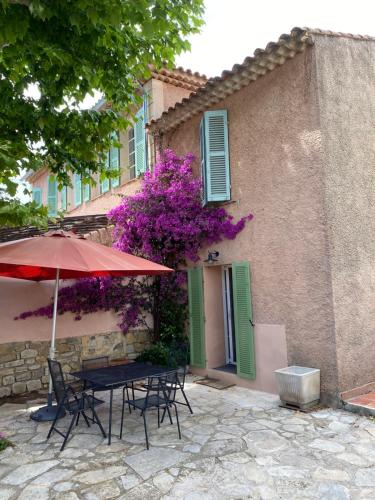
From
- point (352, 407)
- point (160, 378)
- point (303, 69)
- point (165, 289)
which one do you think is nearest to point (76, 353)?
point (165, 289)

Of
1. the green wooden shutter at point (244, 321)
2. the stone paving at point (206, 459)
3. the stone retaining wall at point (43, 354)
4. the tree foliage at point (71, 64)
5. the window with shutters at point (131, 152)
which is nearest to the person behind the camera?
the stone paving at point (206, 459)

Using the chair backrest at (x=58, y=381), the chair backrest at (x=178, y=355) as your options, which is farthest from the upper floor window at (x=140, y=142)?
the chair backrest at (x=58, y=381)

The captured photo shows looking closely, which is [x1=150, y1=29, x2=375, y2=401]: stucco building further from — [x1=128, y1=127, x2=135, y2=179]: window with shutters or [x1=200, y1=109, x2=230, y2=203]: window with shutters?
[x1=128, y1=127, x2=135, y2=179]: window with shutters

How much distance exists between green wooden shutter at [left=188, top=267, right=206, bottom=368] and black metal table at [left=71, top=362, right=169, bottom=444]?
2410mm

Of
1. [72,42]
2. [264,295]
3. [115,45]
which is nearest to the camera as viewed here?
[72,42]

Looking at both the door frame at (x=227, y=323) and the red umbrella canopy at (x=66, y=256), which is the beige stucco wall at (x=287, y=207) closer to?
the door frame at (x=227, y=323)

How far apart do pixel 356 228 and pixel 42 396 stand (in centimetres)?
642

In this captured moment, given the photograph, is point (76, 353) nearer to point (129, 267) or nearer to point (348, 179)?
point (129, 267)

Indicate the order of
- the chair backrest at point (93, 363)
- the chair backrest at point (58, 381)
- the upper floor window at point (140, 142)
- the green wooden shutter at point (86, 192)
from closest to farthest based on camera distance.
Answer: the chair backrest at point (58, 381)
the chair backrest at point (93, 363)
the upper floor window at point (140, 142)
the green wooden shutter at point (86, 192)

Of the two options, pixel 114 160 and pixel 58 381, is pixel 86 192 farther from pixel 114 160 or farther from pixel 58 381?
pixel 58 381

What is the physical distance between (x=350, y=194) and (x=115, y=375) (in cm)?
476

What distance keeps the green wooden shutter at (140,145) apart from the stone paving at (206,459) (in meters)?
6.58

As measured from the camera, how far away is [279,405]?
6.06 m

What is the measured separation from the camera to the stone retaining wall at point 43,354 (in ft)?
24.1
